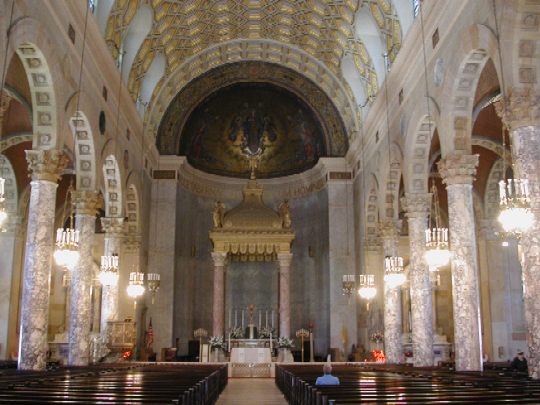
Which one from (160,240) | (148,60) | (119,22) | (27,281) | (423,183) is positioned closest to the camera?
(27,281)

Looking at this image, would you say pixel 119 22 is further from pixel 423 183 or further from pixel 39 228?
pixel 423 183

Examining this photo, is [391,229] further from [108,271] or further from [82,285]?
[82,285]

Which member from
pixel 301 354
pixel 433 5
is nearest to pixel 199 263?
pixel 301 354

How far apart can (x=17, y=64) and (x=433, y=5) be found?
35.9 feet

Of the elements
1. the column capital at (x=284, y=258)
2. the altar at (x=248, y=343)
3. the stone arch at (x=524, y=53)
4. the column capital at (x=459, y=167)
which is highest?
the stone arch at (x=524, y=53)

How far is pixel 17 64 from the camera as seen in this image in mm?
16672

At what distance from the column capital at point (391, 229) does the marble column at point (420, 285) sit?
324cm

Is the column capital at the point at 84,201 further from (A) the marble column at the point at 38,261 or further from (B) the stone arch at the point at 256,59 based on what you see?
(B) the stone arch at the point at 256,59

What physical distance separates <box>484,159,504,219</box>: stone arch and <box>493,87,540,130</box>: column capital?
1412 cm

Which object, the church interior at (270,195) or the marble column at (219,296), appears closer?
the church interior at (270,195)

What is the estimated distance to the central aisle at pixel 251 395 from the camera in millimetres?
13211

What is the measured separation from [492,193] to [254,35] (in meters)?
12.2

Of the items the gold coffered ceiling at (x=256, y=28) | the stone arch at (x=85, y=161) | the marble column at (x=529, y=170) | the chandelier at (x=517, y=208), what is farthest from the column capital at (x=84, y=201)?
the chandelier at (x=517, y=208)

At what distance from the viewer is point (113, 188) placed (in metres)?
22.7
